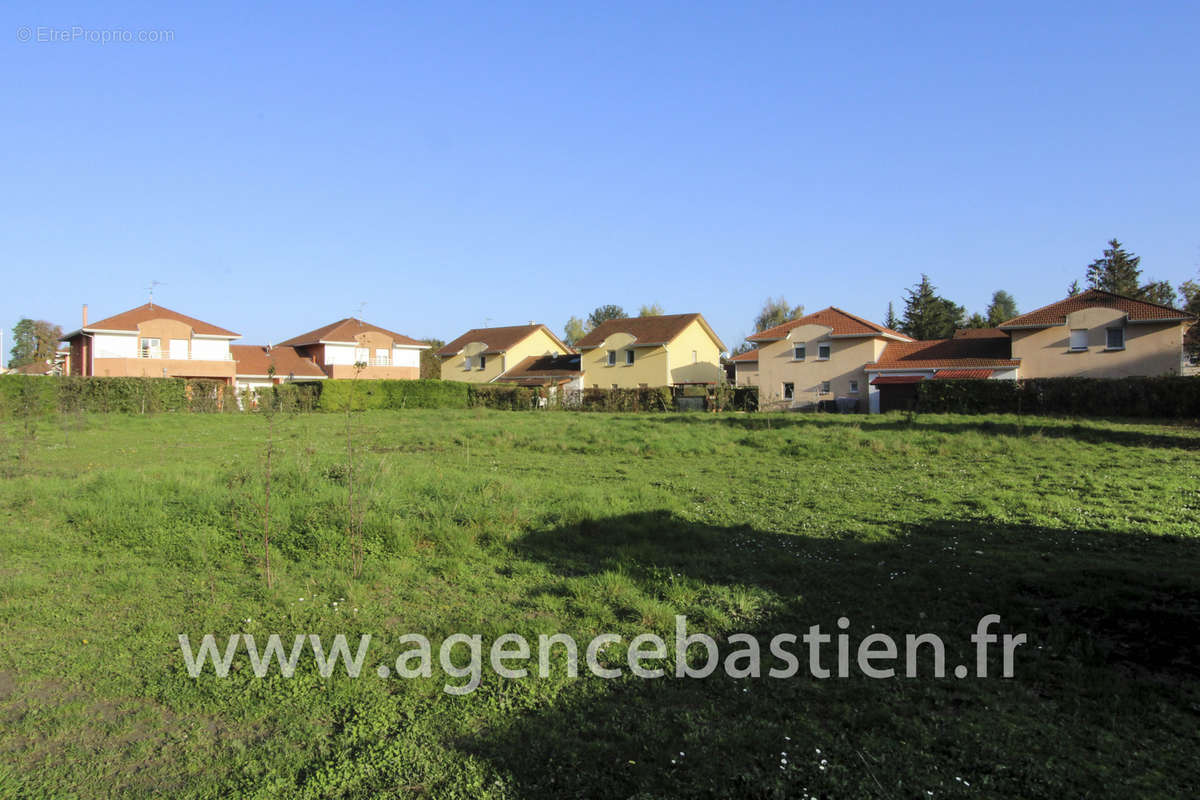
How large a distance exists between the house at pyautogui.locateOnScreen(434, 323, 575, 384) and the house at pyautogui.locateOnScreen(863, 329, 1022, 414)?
23.6 metres

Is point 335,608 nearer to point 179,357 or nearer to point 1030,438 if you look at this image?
point 1030,438

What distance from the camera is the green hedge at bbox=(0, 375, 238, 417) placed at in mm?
29844

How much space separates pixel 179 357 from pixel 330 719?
162ft

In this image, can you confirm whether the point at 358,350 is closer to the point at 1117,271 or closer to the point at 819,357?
the point at 819,357

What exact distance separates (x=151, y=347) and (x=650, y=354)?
Result: 3215 centimetres

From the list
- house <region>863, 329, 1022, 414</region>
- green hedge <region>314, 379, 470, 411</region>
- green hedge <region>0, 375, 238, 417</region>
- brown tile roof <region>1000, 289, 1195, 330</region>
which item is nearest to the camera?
green hedge <region>0, 375, 238, 417</region>

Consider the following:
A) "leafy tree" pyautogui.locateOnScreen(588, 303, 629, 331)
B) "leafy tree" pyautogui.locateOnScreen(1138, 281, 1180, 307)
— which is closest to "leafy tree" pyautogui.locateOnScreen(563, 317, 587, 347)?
"leafy tree" pyautogui.locateOnScreen(588, 303, 629, 331)

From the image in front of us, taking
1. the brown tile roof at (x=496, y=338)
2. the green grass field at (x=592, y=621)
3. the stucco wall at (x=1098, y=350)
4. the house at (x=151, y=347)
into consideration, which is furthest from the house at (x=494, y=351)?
the green grass field at (x=592, y=621)

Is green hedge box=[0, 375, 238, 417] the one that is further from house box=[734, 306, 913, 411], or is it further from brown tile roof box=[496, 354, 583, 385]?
house box=[734, 306, 913, 411]

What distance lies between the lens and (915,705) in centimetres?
394

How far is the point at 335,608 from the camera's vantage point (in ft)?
18.4

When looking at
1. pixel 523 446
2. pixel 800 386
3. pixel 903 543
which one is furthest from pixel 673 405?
pixel 903 543

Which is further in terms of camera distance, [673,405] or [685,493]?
[673,405]

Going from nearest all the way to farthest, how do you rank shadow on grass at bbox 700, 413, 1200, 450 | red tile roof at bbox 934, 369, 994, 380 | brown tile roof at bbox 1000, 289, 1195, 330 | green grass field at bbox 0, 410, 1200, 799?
green grass field at bbox 0, 410, 1200, 799
shadow on grass at bbox 700, 413, 1200, 450
brown tile roof at bbox 1000, 289, 1195, 330
red tile roof at bbox 934, 369, 994, 380
